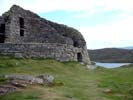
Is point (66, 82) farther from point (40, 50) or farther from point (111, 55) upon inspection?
point (111, 55)

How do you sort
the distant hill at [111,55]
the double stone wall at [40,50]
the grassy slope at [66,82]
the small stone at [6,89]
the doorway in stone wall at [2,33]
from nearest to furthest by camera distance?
1. the grassy slope at [66,82]
2. the small stone at [6,89]
3. the double stone wall at [40,50]
4. the doorway in stone wall at [2,33]
5. the distant hill at [111,55]

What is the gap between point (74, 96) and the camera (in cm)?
2052

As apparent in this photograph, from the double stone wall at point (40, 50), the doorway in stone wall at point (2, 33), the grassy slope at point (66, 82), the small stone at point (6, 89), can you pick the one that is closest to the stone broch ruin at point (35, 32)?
the doorway in stone wall at point (2, 33)

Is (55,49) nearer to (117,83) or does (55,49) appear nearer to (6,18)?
(6,18)

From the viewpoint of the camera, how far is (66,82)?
24.6 metres

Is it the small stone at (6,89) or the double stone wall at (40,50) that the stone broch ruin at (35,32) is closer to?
the double stone wall at (40,50)

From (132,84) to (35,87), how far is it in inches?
255

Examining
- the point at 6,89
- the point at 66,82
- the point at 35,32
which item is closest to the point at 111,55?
the point at 35,32

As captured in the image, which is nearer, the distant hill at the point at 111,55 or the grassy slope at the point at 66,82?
the grassy slope at the point at 66,82

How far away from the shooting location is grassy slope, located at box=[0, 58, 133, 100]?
20312mm

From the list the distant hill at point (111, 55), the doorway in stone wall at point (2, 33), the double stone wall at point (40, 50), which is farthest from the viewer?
the distant hill at point (111, 55)

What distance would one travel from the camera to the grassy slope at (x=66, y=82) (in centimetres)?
2031

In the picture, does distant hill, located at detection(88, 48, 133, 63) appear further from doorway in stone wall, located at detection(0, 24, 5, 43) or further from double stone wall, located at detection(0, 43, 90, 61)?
double stone wall, located at detection(0, 43, 90, 61)

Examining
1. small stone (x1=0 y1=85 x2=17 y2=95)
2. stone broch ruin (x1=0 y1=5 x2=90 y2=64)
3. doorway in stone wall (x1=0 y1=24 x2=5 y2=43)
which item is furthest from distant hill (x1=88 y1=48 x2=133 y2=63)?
small stone (x1=0 y1=85 x2=17 y2=95)
